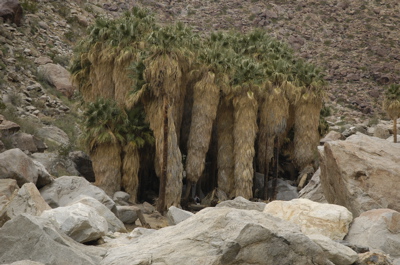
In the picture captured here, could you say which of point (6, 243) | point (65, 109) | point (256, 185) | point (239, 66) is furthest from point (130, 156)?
point (6, 243)

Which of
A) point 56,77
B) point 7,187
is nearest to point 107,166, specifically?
point 7,187

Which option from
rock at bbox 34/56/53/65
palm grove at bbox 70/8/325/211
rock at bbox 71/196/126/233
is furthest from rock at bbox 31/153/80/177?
rock at bbox 34/56/53/65

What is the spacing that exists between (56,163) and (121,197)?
181 inches

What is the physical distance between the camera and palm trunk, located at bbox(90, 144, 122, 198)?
25969 millimetres

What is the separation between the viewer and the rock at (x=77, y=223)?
8.93 metres

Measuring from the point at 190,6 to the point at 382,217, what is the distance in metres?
74.0

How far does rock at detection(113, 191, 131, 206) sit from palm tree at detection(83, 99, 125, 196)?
85 centimetres

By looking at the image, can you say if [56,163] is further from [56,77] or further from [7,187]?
[56,77]

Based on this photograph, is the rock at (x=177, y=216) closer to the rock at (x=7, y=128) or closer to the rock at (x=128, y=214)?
the rock at (x=128, y=214)

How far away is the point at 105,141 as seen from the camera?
25.5 metres

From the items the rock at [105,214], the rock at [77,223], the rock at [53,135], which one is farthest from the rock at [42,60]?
the rock at [77,223]

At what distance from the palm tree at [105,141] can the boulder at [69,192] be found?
25.9 feet

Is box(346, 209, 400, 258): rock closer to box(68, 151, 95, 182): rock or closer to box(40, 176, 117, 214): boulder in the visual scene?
box(40, 176, 117, 214): boulder

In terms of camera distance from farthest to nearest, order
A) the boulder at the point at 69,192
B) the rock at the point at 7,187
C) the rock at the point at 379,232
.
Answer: the boulder at the point at 69,192
the rock at the point at 7,187
the rock at the point at 379,232
